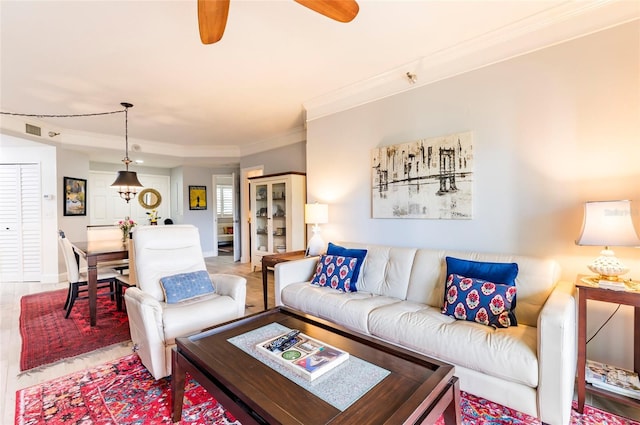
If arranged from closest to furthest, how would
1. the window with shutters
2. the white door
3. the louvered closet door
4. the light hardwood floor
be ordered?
the light hardwood floor, the louvered closet door, the white door, the window with shutters

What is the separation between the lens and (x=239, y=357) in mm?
1418

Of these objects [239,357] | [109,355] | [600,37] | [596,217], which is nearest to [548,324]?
[596,217]

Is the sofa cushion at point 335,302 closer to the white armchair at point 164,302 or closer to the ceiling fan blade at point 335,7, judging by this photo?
the white armchair at point 164,302

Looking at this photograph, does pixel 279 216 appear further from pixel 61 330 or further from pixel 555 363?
pixel 555 363

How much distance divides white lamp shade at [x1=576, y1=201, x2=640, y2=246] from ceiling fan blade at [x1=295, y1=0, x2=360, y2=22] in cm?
180

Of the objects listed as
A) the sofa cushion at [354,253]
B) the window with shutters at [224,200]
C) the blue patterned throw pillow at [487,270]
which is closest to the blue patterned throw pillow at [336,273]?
the sofa cushion at [354,253]

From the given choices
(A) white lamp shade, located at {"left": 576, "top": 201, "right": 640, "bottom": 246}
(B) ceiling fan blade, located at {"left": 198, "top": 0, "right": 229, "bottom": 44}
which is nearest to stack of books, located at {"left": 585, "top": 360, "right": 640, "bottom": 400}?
(A) white lamp shade, located at {"left": 576, "top": 201, "right": 640, "bottom": 246}

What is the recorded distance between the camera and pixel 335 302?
2.41 m

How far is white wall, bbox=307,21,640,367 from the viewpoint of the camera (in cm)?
193

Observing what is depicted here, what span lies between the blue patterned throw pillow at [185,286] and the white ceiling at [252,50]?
6.40ft

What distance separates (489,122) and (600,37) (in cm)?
80

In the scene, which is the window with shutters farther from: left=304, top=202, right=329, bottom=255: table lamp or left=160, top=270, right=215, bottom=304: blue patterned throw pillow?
left=160, top=270, right=215, bottom=304: blue patterned throw pillow

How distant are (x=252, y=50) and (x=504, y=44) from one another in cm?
208

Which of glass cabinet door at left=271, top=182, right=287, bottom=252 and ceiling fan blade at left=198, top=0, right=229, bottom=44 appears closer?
ceiling fan blade at left=198, top=0, right=229, bottom=44
